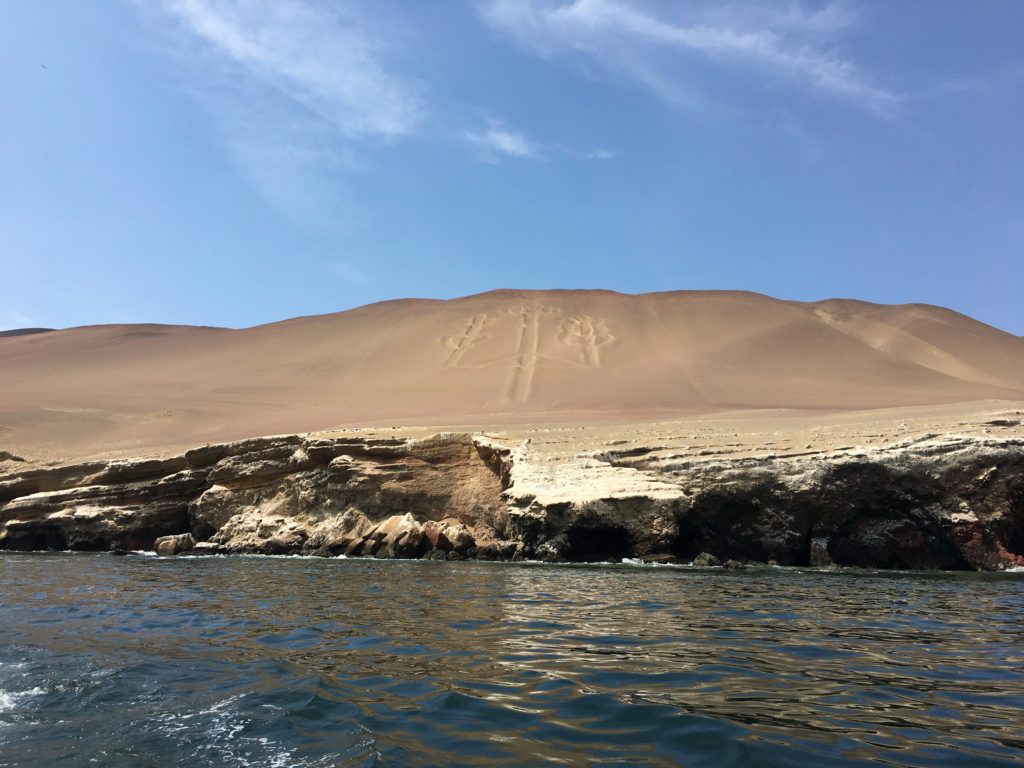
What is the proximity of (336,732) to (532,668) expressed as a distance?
1.99 metres

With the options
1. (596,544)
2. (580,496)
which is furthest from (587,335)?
(580,496)

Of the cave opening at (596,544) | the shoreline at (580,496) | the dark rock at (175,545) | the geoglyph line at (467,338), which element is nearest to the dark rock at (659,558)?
the shoreline at (580,496)

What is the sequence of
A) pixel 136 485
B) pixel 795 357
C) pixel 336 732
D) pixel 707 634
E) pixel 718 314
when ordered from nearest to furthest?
pixel 336 732, pixel 707 634, pixel 136 485, pixel 795 357, pixel 718 314

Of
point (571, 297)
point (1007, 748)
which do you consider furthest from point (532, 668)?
point (571, 297)

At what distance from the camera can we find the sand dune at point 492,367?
1778 inches

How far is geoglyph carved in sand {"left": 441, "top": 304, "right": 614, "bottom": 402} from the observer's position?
197 ft

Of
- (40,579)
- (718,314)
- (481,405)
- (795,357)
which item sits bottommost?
(40,579)

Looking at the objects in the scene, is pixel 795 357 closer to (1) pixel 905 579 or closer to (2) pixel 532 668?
(1) pixel 905 579

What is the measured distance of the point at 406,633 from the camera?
7.89 meters

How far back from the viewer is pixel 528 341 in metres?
69.4

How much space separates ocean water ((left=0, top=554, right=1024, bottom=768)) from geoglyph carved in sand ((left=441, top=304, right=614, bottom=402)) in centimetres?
4091

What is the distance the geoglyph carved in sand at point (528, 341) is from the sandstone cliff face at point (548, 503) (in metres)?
29.4

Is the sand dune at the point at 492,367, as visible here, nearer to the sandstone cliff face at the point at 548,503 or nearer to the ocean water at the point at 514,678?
the sandstone cliff face at the point at 548,503

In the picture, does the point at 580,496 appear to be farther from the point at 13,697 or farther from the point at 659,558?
the point at 13,697
